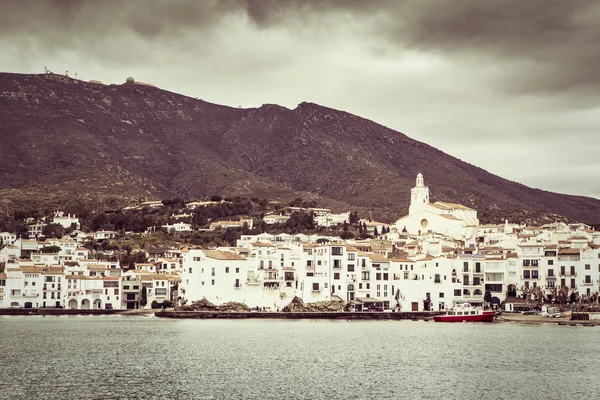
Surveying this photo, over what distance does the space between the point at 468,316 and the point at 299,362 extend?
36.1m

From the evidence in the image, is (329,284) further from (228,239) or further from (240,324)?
(228,239)

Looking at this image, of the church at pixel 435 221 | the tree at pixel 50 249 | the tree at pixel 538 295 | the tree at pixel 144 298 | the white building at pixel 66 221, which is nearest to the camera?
the tree at pixel 538 295

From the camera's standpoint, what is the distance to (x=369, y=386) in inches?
1720

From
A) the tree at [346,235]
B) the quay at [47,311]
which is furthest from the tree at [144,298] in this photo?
the tree at [346,235]

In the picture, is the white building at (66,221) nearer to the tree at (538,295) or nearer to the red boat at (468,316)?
the red boat at (468,316)

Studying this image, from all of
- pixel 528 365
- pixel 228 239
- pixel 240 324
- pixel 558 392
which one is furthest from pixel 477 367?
pixel 228 239

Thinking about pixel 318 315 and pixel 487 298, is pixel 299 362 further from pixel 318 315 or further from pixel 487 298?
pixel 487 298

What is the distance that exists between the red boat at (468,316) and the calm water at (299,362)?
17.2ft

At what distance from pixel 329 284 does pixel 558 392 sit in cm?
5282

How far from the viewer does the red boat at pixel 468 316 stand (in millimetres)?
85438

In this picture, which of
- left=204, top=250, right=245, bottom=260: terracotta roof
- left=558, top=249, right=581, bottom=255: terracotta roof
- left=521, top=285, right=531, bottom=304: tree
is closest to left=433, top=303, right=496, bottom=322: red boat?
left=521, top=285, right=531, bottom=304: tree

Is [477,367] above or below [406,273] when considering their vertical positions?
below

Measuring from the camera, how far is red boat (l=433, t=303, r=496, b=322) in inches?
3364

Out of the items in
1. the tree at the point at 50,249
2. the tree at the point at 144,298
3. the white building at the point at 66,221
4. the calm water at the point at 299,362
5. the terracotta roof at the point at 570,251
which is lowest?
the calm water at the point at 299,362
